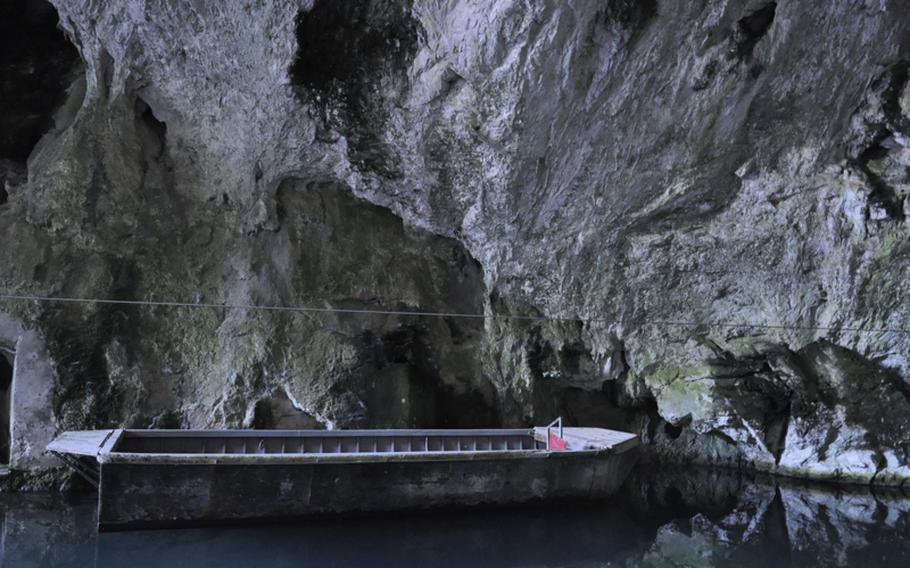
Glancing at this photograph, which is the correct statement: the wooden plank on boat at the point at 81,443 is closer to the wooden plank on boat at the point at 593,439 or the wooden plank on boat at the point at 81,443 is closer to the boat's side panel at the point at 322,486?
the boat's side panel at the point at 322,486

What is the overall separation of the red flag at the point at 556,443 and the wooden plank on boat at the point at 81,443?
5.52 meters

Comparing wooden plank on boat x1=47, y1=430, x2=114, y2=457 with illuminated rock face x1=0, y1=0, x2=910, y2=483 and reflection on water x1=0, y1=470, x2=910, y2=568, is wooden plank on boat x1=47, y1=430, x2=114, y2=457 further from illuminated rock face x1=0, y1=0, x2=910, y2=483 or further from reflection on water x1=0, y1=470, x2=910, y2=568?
illuminated rock face x1=0, y1=0, x2=910, y2=483

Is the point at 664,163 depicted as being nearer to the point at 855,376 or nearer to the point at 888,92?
the point at 888,92

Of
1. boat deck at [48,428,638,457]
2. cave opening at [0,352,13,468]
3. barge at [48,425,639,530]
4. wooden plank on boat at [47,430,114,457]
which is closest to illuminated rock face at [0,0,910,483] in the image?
boat deck at [48,428,638,457]

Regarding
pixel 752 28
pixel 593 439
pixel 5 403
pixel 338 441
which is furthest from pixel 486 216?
pixel 5 403

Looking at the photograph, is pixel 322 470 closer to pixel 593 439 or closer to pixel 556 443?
pixel 556 443

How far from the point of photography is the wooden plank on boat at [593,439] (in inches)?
349

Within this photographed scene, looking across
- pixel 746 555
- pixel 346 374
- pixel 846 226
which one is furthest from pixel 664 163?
pixel 346 374

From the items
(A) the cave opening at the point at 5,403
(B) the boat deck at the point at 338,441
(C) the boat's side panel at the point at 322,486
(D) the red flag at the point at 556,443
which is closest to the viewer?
(C) the boat's side panel at the point at 322,486

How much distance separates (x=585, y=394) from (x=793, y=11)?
7324 millimetres

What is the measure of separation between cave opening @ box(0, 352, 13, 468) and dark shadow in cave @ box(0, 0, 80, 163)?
3115 millimetres

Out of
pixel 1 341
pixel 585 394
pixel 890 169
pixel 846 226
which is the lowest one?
pixel 585 394

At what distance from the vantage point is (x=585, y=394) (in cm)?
1225

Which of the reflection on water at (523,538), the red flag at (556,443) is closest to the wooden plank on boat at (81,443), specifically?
the reflection on water at (523,538)
